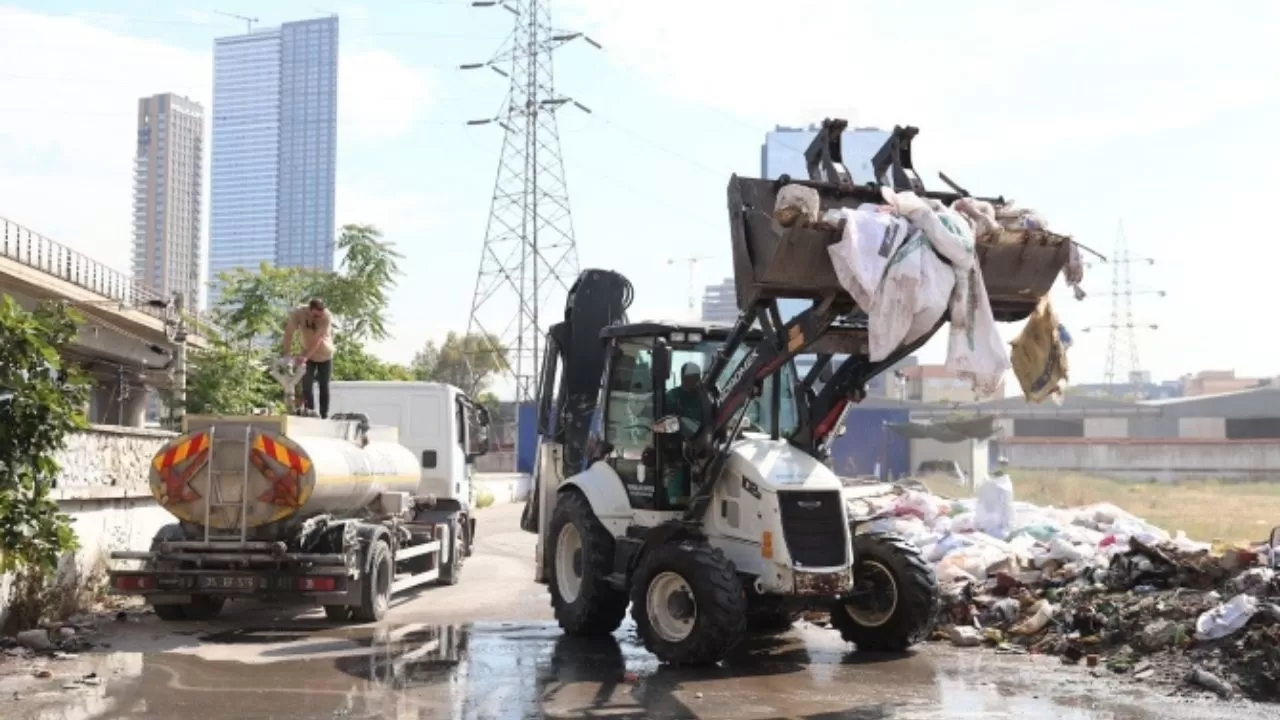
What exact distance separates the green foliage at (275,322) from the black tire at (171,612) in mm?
10023

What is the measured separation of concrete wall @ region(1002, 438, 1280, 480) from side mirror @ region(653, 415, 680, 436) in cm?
5621

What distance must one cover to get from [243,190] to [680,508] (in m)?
165

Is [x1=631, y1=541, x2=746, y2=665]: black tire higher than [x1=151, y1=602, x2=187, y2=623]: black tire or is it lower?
higher

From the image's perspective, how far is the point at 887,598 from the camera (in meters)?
11.8

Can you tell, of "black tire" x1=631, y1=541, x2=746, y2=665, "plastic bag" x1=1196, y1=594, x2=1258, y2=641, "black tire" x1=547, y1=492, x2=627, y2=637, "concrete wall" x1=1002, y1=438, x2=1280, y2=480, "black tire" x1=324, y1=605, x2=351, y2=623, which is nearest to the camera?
"black tire" x1=631, y1=541, x2=746, y2=665

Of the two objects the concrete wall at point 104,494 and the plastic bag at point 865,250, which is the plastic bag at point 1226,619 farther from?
the concrete wall at point 104,494

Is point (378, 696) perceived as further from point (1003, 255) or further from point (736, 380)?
point (1003, 255)

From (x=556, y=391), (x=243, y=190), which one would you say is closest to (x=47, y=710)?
(x=556, y=391)

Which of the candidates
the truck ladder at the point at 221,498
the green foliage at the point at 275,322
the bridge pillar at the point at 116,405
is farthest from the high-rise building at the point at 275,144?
the truck ladder at the point at 221,498

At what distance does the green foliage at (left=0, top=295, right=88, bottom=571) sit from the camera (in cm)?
1077

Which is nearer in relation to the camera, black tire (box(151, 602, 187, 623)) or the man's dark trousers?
black tire (box(151, 602, 187, 623))

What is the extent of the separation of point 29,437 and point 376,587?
3874 millimetres

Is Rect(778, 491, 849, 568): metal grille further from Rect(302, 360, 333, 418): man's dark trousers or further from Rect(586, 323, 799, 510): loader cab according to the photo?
Rect(302, 360, 333, 418): man's dark trousers

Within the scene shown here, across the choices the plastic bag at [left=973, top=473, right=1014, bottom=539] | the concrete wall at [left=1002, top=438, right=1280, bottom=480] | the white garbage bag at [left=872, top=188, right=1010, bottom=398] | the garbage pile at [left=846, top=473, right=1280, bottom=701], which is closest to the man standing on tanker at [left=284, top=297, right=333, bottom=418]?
the garbage pile at [left=846, top=473, right=1280, bottom=701]
